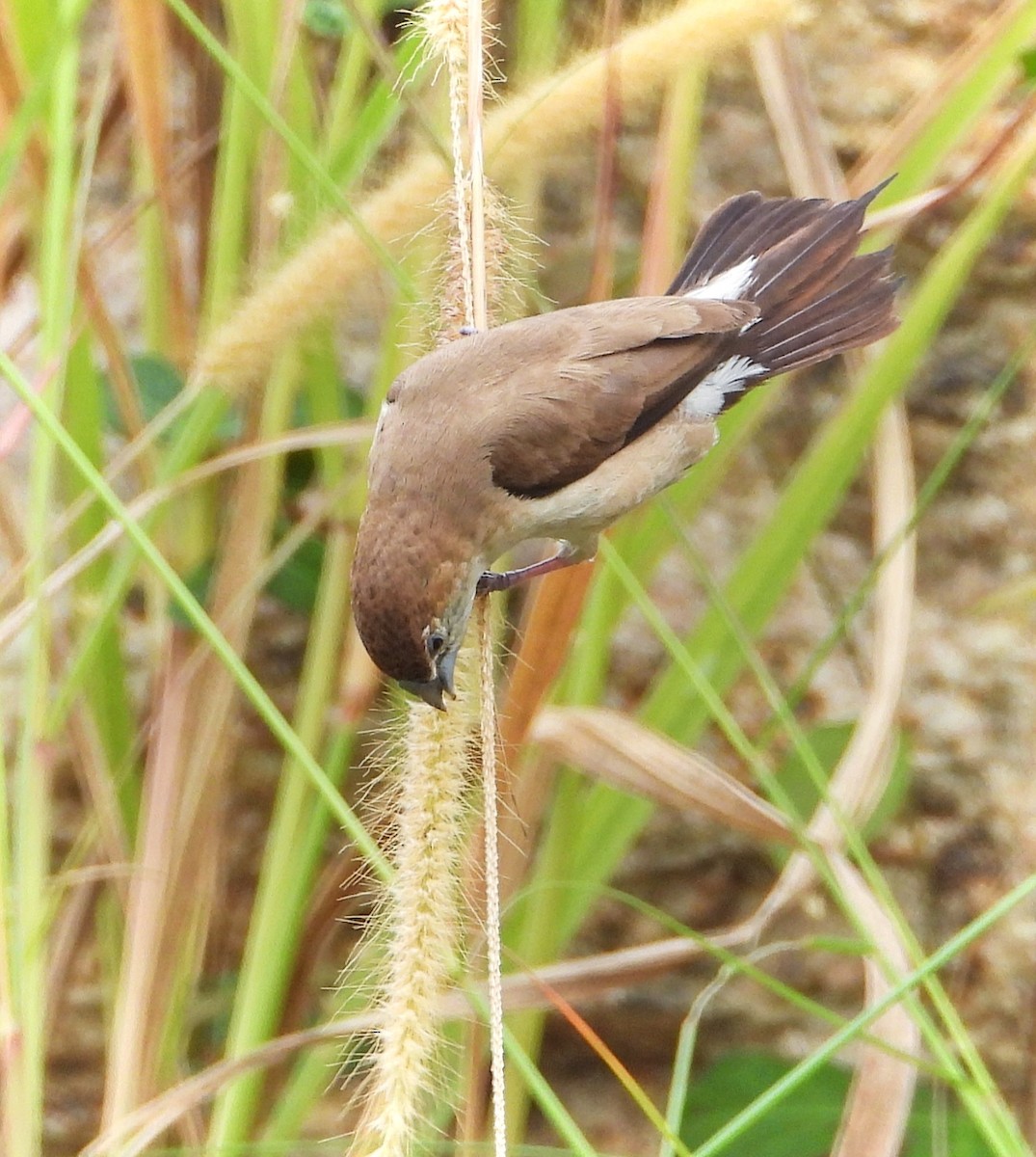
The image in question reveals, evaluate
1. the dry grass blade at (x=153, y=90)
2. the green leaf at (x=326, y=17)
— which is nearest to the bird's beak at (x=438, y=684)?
the dry grass blade at (x=153, y=90)

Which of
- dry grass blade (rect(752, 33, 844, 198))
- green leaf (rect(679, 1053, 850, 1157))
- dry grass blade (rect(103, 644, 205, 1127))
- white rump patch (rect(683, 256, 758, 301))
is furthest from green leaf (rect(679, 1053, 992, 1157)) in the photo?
dry grass blade (rect(752, 33, 844, 198))

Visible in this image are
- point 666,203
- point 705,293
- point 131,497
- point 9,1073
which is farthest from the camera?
point 131,497

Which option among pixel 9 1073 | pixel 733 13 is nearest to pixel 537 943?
pixel 9 1073

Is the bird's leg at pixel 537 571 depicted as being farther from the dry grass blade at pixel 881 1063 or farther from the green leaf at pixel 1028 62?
the green leaf at pixel 1028 62

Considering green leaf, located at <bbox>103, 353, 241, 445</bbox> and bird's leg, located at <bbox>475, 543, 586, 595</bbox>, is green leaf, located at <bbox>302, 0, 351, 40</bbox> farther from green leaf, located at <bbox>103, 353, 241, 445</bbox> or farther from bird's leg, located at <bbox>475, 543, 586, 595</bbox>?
bird's leg, located at <bbox>475, 543, 586, 595</bbox>

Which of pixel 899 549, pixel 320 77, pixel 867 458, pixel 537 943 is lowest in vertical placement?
pixel 537 943

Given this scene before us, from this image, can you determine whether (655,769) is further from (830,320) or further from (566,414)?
(830,320)

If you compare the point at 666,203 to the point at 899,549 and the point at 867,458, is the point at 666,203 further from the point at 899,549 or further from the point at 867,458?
the point at 867,458
